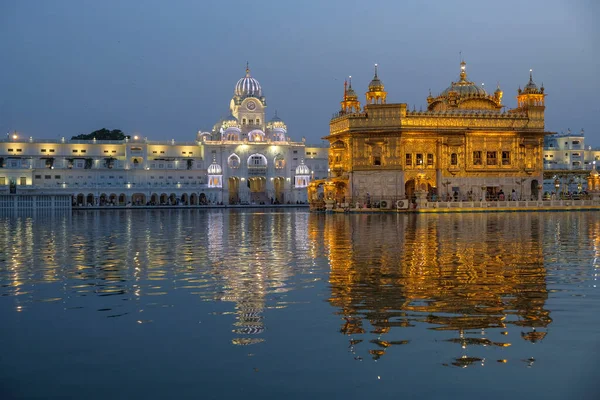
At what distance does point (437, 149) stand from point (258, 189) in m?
53.1

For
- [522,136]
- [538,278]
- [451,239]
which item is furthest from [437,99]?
[538,278]

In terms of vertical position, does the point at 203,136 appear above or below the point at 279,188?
above

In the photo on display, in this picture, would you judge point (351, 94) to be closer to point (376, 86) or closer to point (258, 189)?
point (376, 86)

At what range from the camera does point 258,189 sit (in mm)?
104188

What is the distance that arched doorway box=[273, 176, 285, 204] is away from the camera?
99.9 meters

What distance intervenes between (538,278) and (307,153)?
94.5 metres

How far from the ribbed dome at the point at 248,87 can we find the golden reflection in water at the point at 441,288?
88.4 meters

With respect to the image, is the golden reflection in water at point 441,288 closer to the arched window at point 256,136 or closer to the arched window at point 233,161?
the arched window at point 233,161

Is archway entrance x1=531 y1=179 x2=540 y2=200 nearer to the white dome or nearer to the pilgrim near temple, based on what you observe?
the pilgrim near temple

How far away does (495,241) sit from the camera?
20141mm

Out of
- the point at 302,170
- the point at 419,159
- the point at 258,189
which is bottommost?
the point at 258,189

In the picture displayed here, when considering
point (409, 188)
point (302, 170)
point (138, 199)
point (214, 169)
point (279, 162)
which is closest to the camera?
point (409, 188)

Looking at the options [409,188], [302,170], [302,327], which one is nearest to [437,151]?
[409,188]

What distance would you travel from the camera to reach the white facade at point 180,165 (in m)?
91.4
